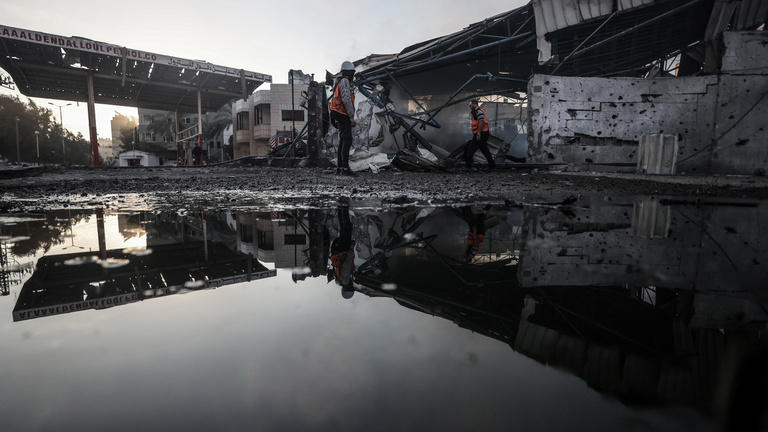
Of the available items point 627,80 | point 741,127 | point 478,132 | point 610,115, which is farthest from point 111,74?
point 741,127

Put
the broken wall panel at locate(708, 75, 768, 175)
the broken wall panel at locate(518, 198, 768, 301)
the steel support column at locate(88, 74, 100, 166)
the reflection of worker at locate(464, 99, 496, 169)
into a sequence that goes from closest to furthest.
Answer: the broken wall panel at locate(518, 198, 768, 301) < the broken wall panel at locate(708, 75, 768, 175) < the reflection of worker at locate(464, 99, 496, 169) < the steel support column at locate(88, 74, 100, 166)

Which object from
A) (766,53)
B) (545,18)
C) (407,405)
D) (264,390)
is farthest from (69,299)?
(766,53)

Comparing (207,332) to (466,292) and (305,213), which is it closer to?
(466,292)

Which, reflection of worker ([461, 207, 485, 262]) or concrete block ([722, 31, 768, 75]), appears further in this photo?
concrete block ([722, 31, 768, 75])

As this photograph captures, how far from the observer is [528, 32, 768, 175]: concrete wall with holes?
22.2 ft

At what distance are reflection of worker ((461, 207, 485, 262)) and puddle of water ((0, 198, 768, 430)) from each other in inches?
1.0

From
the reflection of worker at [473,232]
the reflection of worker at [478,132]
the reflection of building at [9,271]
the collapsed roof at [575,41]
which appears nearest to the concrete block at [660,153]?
the collapsed roof at [575,41]

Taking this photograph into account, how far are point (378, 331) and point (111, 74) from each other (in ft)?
78.5

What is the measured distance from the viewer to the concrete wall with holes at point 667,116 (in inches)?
267

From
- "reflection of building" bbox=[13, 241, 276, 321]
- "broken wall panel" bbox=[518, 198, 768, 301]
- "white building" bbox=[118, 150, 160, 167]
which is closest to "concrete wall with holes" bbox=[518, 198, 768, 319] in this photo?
"broken wall panel" bbox=[518, 198, 768, 301]

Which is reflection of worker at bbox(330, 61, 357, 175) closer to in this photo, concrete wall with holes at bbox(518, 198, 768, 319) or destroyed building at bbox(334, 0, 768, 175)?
destroyed building at bbox(334, 0, 768, 175)

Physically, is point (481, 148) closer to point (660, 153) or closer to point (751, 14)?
point (660, 153)

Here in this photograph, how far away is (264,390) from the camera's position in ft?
2.21

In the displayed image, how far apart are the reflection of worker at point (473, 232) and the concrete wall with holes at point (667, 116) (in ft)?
19.7
